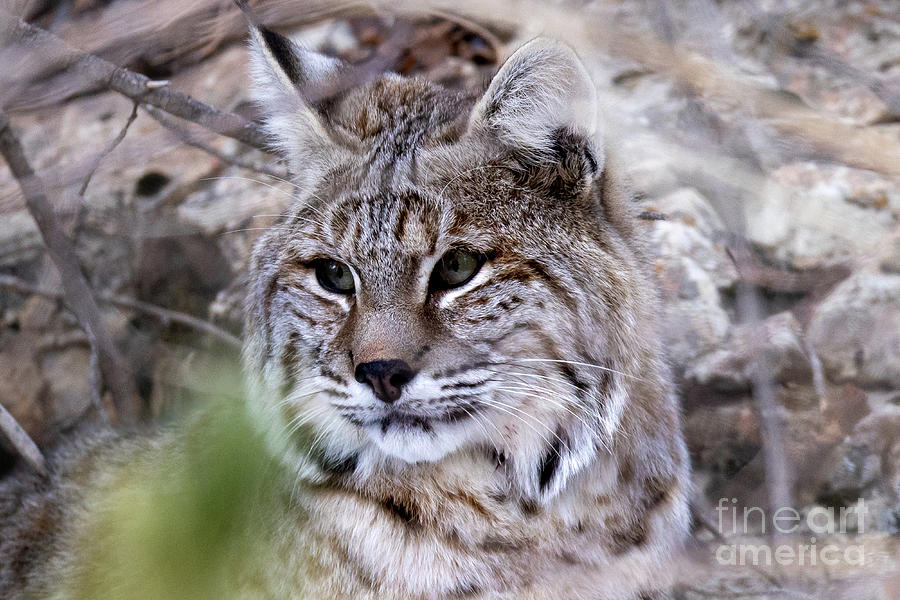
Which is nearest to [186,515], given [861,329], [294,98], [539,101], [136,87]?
[294,98]

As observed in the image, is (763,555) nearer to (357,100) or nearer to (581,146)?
(581,146)

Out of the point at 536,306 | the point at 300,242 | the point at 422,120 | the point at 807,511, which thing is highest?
the point at 422,120

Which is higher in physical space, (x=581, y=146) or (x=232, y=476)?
(x=581, y=146)

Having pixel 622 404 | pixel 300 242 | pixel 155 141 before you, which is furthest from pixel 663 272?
pixel 155 141

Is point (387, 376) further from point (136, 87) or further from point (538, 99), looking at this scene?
point (136, 87)

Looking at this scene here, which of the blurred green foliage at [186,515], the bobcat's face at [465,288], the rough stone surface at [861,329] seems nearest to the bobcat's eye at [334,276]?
the bobcat's face at [465,288]
